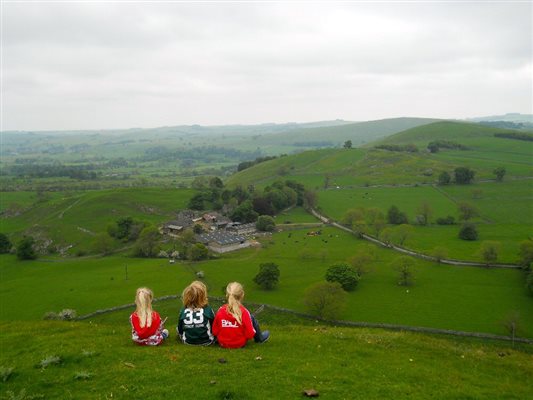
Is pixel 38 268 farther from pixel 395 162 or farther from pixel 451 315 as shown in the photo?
pixel 395 162

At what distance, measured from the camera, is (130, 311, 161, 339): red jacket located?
1800cm

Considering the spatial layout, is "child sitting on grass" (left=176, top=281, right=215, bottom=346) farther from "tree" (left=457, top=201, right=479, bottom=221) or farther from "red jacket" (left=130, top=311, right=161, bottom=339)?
"tree" (left=457, top=201, right=479, bottom=221)

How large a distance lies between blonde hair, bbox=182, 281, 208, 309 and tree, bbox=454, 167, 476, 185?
156459 millimetres

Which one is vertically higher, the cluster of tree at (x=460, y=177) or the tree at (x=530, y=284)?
the cluster of tree at (x=460, y=177)

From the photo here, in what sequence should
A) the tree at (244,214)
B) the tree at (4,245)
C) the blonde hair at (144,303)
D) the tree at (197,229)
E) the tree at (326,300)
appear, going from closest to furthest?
the blonde hair at (144,303) → the tree at (326,300) → the tree at (4,245) → the tree at (197,229) → the tree at (244,214)

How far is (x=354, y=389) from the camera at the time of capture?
15.6m

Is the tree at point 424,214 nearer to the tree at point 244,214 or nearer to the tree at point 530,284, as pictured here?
the tree at point 530,284

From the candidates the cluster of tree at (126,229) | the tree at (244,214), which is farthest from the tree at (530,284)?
the cluster of tree at (126,229)

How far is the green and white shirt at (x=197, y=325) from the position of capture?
16991 mm

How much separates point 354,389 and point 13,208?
17259 cm

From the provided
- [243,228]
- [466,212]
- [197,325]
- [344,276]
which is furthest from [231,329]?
[466,212]

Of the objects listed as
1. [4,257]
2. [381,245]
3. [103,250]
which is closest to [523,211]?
[381,245]

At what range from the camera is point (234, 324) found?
17406 millimetres

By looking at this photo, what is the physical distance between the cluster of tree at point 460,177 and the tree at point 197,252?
354ft
